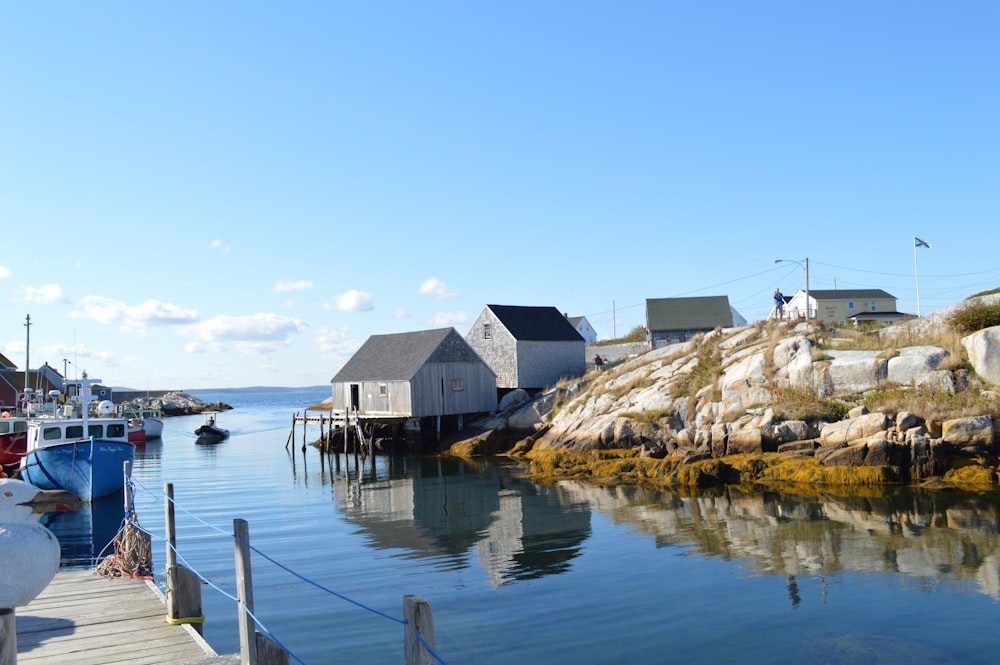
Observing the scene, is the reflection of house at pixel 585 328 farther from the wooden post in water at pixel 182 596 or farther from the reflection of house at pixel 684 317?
the wooden post in water at pixel 182 596

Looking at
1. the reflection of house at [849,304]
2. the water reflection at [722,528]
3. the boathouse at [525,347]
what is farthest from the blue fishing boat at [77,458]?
the reflection of house at [849,304]

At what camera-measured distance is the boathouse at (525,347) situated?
55219 millimetres

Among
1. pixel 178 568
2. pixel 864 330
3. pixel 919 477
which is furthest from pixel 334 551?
pixel 864 330

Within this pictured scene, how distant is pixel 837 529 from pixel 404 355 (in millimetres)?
35063

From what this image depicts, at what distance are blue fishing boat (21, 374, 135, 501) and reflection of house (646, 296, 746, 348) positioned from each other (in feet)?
162

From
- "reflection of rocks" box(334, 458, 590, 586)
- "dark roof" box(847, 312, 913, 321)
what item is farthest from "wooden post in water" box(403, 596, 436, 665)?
"dark roof" box(847, 312, 913, 321)

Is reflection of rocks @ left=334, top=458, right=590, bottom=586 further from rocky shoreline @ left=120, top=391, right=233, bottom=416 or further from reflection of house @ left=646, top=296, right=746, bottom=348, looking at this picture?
rocky shoreline @ left=120, top=391, right=233, bottom=416

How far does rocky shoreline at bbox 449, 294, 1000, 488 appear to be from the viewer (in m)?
27.6

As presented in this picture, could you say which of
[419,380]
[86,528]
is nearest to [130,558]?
[86,528]

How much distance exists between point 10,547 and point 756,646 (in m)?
11.3

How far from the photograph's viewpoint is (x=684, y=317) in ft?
240

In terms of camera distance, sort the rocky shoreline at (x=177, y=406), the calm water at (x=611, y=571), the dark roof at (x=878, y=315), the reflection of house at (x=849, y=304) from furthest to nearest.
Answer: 1. the rocky shoreline at (x=177, y=406)
2. the reflection of house at (x=849, y=304)
3. the dark roof at (x=878, y=315)
4. the calm water at (x=611, y=571)

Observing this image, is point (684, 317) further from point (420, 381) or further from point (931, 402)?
point (931, 402)

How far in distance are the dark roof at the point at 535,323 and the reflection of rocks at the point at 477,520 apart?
788 inches
